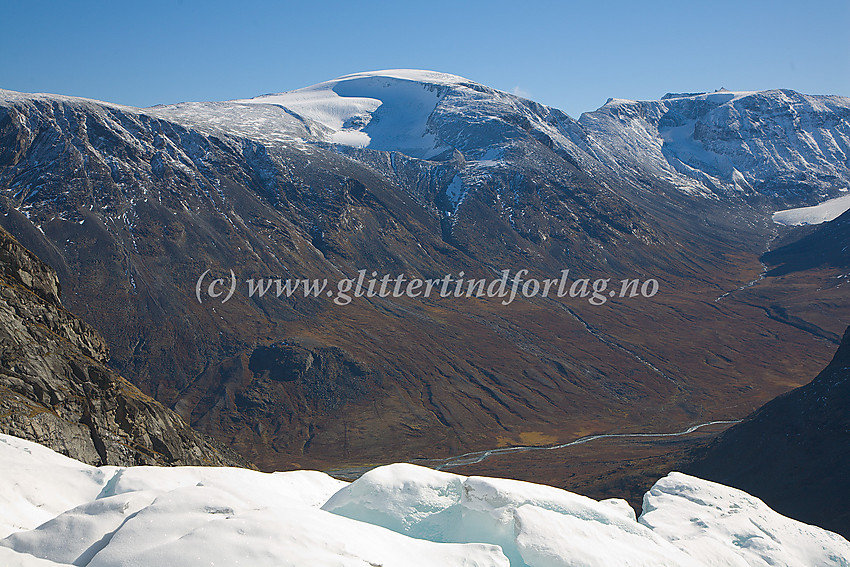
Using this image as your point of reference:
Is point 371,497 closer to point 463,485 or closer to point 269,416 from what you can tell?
point 463,485

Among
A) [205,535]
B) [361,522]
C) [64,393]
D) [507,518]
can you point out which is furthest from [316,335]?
[205,535]

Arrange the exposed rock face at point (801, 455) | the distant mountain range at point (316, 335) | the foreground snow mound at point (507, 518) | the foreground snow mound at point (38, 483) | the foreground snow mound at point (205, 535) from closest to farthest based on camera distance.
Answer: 1. the foreground snow mound at point (205, 535)
2. the foreground snow mound at point (507, 518)
3. the foreground snow mound at point (38, 483)
4. the exposed rock face at point (801, 455)
5. the distant mountain range at point (316, 335)

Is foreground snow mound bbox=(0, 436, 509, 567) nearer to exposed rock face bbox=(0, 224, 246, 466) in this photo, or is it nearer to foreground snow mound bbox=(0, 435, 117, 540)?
foreground snow mound bbox=(0, 435, 117, 540)

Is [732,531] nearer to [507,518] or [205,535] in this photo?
[507,518]

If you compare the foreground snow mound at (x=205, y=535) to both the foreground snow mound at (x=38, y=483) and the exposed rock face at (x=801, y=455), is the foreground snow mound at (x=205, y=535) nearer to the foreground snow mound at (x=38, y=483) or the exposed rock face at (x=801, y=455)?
the foreground snow mound at (x=38, y=483)

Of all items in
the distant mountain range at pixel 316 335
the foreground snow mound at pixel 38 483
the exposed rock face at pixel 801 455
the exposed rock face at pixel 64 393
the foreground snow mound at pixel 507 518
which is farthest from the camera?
the distant mountain range at pixel 316 335

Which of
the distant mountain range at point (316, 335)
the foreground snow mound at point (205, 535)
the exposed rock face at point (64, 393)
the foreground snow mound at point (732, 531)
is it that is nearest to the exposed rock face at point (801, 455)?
the foreground snow mound at point (732, 531)

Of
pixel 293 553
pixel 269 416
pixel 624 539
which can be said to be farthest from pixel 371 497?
pixel 269 416
